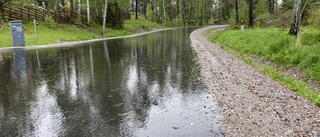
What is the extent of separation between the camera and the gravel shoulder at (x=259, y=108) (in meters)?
5.07

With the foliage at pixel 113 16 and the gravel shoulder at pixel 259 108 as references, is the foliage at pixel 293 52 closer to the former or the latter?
the gravel shoulder at pixel 259 108

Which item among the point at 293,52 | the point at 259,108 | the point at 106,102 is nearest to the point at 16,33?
the point at 106,102

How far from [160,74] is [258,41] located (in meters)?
9.61

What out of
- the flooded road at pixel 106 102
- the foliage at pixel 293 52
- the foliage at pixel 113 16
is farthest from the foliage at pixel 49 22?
the foliage at pixel 293 52

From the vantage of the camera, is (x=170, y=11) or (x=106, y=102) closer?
(x=106, y=102)

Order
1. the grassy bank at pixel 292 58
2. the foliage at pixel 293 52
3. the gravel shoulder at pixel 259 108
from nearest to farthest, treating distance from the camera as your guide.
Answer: the gravel shoulder at pixel 259 108
the grassy bank at pixel 292 58
the foliage at pixel 293 52

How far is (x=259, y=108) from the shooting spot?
245 inches

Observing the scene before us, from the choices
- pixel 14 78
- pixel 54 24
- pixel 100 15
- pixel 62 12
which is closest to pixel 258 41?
pixel 14 78

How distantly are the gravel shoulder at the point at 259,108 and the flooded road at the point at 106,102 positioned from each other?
1.24ft

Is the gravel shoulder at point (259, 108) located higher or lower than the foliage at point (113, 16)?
lower

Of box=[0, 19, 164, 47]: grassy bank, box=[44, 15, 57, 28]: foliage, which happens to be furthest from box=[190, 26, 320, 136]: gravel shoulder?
→ box=[44, 15, 57, 28]: foliage

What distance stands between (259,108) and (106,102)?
3.80m

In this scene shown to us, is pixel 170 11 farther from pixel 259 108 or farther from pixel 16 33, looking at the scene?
pixel 259 108

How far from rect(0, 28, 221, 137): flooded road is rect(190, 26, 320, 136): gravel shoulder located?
378mm
